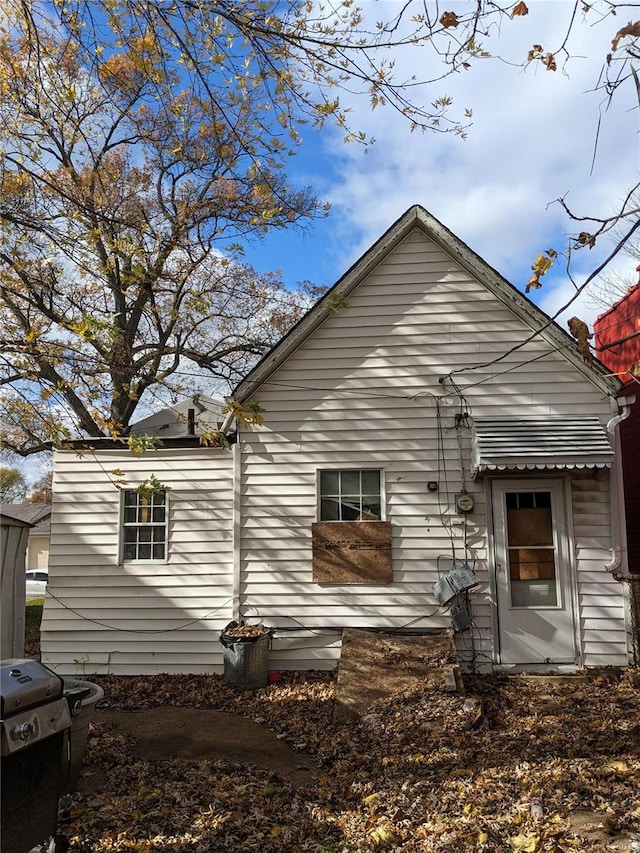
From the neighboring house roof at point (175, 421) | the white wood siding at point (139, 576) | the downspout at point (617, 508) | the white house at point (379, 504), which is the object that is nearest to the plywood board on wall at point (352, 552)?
the white house at point (379, 504)

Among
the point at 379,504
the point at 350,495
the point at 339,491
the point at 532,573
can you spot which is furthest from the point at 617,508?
the point at 339,491

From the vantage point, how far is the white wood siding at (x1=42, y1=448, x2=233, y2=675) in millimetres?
9094

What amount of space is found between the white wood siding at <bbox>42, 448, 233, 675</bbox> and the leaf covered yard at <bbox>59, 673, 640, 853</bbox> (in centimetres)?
188

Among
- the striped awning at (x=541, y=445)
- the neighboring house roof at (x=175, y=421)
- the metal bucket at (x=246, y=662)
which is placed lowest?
the metal bucket at (x=246, y=662)

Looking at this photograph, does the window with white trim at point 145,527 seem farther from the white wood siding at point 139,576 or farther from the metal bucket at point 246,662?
the metal bucket at point 246,662

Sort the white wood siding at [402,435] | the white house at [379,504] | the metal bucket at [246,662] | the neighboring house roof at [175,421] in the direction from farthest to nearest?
the neighboring house roof at [175,421] < the white wood siding at [402,435] < the white house at [379,504] < the metal bucket at [246,662]

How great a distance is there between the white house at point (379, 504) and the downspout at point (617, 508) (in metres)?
0.03

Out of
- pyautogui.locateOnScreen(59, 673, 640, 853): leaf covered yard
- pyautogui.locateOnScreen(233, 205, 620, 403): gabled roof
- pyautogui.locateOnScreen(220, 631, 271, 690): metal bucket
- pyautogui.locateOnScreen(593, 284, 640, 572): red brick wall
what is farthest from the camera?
pyautogui.locateOnScreen(593, 284, 640, 572): red brick wall

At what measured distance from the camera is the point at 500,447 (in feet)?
27.0

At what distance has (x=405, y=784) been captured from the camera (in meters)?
5.14

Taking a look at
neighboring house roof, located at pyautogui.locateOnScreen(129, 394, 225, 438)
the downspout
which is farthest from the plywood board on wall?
neighboring house roof, located at pyautogui.locateOnScreen(129, 394, 225, 438)

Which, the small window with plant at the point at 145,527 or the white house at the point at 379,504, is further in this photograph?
the small window with plant at the point at 145,527

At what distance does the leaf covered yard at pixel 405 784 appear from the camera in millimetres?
4305

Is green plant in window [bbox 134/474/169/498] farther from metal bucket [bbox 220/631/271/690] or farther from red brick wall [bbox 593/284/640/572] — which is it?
red brick wall [bbox 593/284/640/572]
